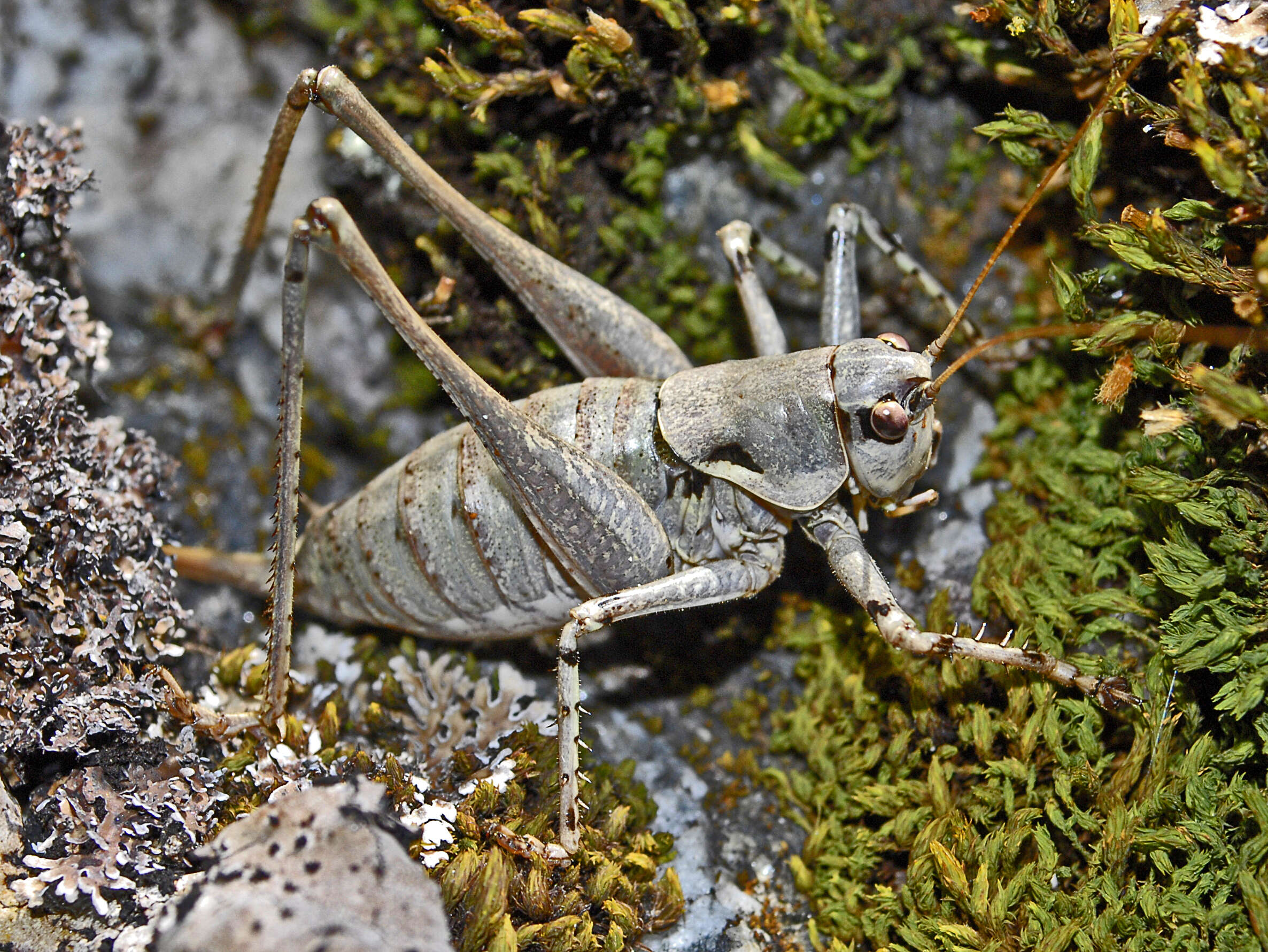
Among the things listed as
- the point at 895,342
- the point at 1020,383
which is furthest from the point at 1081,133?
the point at 1020,383

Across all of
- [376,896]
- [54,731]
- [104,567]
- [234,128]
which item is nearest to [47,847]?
[54,731]

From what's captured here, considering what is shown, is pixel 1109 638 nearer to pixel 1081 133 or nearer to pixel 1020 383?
pixel 1020 383

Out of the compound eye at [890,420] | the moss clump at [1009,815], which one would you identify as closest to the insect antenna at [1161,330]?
the compound eye at [890,420]

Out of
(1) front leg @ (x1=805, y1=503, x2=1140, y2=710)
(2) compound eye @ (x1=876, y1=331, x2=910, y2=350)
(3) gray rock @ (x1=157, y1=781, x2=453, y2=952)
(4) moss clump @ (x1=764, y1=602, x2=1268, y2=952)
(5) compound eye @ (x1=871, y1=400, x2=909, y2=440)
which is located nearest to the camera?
(3) gray rock @ (x1=157, y1=781, x2=453, y2=952)

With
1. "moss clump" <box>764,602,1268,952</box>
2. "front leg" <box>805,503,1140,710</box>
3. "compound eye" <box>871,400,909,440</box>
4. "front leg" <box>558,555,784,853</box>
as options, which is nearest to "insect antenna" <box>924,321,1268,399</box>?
"compound eye" <box>871,400,909,440</box>

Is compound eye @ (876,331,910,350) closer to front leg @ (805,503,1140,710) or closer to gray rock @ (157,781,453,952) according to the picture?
front leg @ (805,503,1140,710)

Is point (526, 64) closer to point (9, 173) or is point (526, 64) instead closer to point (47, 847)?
point (9, 173)
